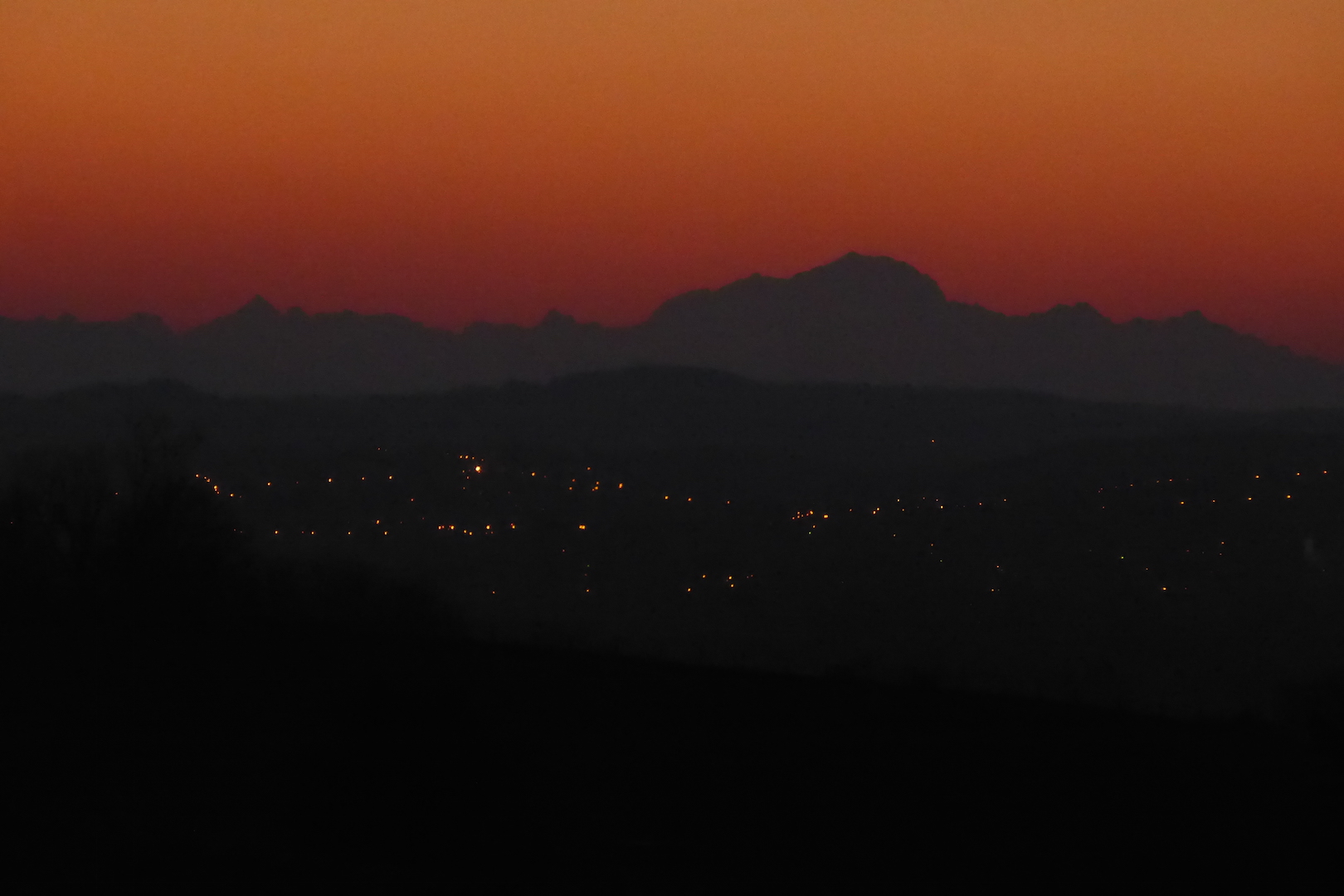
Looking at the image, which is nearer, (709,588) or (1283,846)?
(1283,846)

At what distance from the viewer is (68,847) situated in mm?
11562

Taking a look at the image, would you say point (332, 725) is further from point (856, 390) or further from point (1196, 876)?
point (856, 390)

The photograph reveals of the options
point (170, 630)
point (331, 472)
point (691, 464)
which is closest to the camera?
point (170, 630)

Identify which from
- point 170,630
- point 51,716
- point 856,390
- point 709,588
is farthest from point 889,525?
point 51,716

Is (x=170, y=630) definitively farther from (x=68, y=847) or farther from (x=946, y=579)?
(x=946, y=579)

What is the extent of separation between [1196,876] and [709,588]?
2100 inches

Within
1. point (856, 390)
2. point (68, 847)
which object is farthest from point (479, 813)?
point (856, 390)

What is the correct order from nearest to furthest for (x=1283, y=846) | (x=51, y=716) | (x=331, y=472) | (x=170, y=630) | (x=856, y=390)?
(x=1283, y=846) → (x=51, y=716) → (x=170, y=630) → (x=331, y=472) → (x=856, y=390)

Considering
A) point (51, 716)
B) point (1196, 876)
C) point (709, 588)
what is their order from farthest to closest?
1. point (709, 588)
2. point (51, 716)
3. point (1196, 876)

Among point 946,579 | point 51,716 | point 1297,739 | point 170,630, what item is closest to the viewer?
point 51,716

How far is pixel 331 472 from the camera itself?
80.6 metres

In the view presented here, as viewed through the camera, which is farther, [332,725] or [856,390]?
[856,390]

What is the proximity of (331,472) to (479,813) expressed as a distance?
2779 inches

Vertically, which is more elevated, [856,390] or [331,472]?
[856,390]
